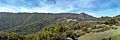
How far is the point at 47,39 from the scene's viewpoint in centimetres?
2031

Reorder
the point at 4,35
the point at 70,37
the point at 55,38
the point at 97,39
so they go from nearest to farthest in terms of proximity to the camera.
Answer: the point at 97,39 < the point at 55,38 < the point at 70,37 < the point at 4,35

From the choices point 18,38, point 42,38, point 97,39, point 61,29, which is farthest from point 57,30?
point 97,39

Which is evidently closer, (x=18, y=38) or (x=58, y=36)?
(x=58, y=36)

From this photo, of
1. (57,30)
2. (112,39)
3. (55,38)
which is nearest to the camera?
(112,39)

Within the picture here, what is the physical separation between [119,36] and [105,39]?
3.58 feet

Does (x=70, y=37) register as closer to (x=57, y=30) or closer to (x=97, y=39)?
(x=97, y=39)

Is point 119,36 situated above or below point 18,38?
above

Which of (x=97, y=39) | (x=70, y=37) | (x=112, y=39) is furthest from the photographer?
(x=70, y=37)

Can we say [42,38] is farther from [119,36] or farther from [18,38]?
[119,36]

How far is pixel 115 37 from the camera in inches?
706

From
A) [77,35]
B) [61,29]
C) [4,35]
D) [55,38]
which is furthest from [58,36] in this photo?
[61,29]

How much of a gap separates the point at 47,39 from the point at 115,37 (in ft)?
19.4

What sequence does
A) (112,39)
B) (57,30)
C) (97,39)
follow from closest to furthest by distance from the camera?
(112,39)
(97,39)
(57,30)

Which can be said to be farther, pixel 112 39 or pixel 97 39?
pixel 97 39
